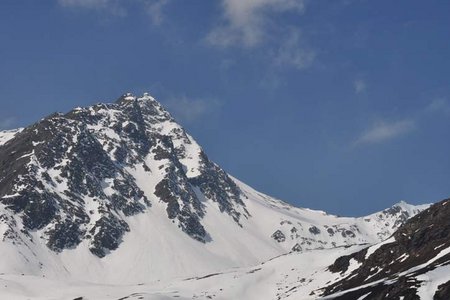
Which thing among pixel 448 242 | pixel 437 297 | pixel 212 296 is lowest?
pixel 437 297

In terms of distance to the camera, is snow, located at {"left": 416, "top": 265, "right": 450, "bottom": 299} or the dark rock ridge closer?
snow, located at {"left": 416, "top": 265, "right": 450, "bottom": 299}

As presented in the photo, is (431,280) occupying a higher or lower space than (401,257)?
lower

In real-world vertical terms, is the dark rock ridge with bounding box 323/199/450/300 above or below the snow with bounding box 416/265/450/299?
above

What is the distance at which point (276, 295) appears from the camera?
193125 millimetres

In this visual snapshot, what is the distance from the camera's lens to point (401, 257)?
157 m

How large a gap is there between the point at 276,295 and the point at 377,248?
104ft

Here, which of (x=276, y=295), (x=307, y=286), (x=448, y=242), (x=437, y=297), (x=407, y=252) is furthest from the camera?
(x=276, y=295)

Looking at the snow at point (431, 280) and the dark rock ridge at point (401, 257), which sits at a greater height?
the dark rock ridge at point (401, 257)

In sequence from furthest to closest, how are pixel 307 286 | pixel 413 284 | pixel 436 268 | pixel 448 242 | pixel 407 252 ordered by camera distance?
pixel 307 286 → pixel 407 252 → pixel 448 242 → pixel 436 268 → pixel 413 284

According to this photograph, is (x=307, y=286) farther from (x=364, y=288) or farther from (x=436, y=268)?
(x=436, y=268)

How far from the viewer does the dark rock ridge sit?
125000 mm

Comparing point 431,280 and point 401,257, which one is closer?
point 431,280

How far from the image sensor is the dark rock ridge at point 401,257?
125000 mm

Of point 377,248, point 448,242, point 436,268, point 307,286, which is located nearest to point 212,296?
point 307,286
